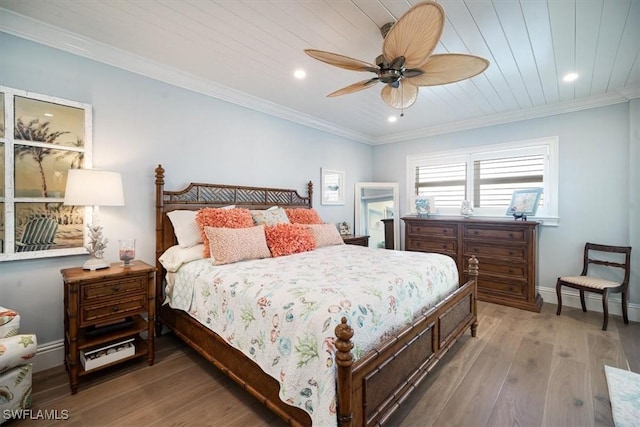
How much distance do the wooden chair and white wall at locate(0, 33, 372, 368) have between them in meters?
3.77

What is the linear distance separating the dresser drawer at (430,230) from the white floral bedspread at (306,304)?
1.75m

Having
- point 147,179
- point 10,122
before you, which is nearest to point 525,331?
point 147,179

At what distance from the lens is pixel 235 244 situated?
2479 mm

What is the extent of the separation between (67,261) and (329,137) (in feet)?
12.2

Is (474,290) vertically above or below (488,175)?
below

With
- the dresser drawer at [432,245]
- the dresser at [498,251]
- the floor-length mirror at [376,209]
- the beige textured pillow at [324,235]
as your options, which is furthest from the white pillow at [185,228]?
the dresser drawer at [432,245]

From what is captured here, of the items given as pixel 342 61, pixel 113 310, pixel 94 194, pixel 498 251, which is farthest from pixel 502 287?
pixel 94 194

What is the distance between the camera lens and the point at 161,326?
283 cm

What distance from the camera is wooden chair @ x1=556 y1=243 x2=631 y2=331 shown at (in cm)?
303

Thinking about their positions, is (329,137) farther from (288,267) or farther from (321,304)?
(321,304)

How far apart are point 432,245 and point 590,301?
1.96 metres

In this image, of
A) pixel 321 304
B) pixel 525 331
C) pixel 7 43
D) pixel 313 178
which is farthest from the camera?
pixel 313 178

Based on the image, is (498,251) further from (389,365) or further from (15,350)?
(15,350)

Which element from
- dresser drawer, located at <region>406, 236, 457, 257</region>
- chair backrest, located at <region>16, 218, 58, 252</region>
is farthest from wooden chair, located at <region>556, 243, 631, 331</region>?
chair backrest, located at <region>16, 218, 58, 252</region>
